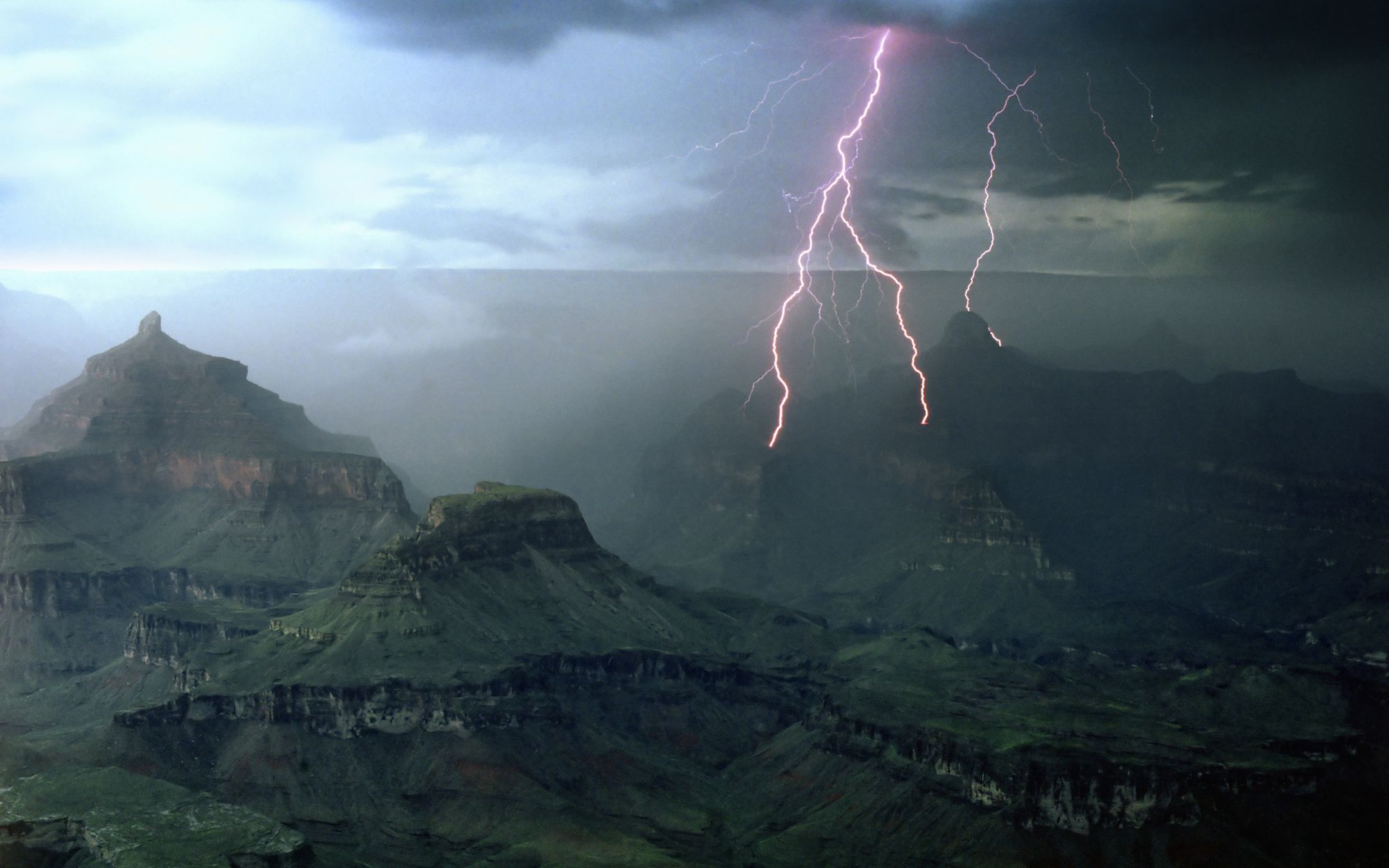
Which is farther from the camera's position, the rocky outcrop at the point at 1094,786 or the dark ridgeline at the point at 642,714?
the dark ridgeline at the point at 642,714

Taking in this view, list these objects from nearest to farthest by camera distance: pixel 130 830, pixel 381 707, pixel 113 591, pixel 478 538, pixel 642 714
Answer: pixel 130 830, pixel 381 707, pixel 642 714, pixel 478 538, pixel 113 591

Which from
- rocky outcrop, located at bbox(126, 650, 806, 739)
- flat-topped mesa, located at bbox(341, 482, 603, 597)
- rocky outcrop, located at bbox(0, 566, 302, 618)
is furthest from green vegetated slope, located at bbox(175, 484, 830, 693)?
rocky outcrop, located at bbox(0, 566, 302, 618)

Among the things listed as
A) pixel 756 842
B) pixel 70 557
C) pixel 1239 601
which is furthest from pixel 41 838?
pixel 1239 601

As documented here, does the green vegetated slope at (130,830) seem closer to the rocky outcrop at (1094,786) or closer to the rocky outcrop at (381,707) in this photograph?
the rocky outcrop at (381,707)

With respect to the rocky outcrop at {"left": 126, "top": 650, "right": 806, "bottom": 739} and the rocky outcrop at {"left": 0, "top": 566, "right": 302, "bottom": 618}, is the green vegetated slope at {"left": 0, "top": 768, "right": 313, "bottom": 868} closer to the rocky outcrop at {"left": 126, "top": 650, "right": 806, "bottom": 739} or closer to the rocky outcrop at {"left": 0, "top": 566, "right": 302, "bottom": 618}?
the rocky outcrop at {"left": 126, "top": 650, "right": 806, "bottom": 739}

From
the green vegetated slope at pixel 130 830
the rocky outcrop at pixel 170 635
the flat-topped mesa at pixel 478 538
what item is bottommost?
the green vegetated slope at pixel 130 830

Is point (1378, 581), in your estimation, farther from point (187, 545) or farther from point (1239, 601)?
point (187, 545)

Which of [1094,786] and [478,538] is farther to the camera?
[478,538]

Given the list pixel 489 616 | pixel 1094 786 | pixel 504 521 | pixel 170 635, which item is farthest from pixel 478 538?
pixel 1094 786

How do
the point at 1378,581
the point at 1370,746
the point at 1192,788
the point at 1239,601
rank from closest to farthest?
the point at 1192,788
the point at 1370,746
the point at 1378,581
the point at 1239,601

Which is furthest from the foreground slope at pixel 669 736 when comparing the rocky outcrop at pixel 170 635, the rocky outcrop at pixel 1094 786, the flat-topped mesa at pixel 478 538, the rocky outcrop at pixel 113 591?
the rocky outcrop at pixel 113 591

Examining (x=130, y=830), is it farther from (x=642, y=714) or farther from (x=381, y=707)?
(x=642, y=714)
